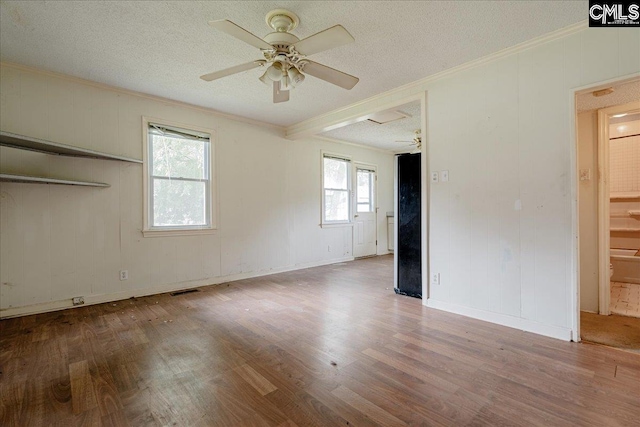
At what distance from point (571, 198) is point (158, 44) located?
3787 millimetres

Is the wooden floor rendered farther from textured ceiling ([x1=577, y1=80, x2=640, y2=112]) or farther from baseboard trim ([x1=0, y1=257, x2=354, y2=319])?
textured ceiling ([x1=577, y1=80, x2=640, y2=112])

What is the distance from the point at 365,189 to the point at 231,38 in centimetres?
484

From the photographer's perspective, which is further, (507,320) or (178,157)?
(178,157)

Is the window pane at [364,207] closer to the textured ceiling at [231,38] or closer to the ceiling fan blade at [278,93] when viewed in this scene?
the textured ceiling at [231,38]

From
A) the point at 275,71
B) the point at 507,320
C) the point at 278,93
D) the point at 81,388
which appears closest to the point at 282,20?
the point at 275,71

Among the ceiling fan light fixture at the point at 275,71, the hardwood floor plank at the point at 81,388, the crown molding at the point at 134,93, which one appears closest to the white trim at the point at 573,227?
the ceiling fan light fixture at the point at 275,71

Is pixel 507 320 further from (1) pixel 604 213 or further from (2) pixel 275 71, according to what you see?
(2) pixel 275 71

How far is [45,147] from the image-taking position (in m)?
2.90

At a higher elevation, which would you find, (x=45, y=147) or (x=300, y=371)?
(x=45, y=147)

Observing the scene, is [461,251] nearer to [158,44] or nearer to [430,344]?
[430,344]

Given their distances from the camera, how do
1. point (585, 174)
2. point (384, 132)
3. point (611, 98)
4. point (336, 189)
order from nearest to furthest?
point (611, 98)
point (585, 174)
point (384, 132)
point (336, 189)

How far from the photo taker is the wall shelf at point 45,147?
254cm

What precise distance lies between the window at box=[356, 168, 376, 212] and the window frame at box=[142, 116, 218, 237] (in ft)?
11.1

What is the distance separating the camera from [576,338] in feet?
7.58
